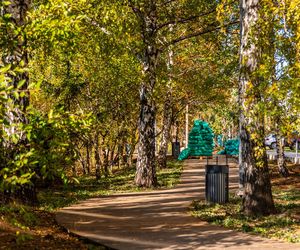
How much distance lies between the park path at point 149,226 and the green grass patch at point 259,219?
0.37m

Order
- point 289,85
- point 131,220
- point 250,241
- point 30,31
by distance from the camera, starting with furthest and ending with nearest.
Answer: point 131,220 < point 250,241 < point 289,85 < point 30,31

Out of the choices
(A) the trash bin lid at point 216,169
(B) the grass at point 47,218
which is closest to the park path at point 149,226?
(B) the grass at point 47,218

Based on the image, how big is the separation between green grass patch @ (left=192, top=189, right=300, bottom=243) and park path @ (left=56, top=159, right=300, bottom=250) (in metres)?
0.37

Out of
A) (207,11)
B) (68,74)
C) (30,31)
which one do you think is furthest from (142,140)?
(30,31)

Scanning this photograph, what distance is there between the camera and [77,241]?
32.3 feet

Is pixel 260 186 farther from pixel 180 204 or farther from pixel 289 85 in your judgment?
pixel 289 85

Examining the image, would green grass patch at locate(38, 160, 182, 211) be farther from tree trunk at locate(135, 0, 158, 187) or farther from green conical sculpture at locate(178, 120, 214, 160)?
green conical sculpture at locate(178, 120, 214, 160)

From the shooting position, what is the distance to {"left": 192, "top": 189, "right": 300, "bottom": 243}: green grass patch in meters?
10.7

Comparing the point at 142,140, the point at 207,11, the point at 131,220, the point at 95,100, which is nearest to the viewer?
the point at 131,220

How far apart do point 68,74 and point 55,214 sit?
A: 36.0 feet

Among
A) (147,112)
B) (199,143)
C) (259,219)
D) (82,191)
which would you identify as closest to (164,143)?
(199,143)

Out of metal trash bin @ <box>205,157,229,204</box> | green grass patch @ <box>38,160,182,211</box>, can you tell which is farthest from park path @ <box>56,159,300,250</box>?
metal trash bin @ <box>205,157,229,204</box>

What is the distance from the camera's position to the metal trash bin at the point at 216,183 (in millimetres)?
14697

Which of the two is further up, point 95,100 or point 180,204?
point 95,100
